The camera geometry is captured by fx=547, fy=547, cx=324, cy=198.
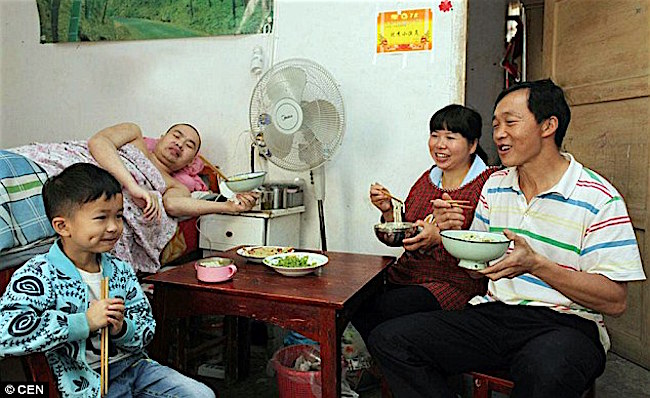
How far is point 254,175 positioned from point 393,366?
112 centimetres

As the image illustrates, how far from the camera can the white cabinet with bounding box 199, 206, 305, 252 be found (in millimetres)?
2777

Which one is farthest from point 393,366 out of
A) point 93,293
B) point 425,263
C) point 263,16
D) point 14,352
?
point 263,16

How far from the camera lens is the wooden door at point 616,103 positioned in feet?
8.47

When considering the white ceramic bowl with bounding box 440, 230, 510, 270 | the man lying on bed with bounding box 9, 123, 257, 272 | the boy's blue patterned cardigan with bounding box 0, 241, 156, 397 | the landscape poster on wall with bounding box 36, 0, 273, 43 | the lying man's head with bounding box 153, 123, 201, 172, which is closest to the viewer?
the boy's blue patterned cardigan with bounding box 0, 241, 156, 397

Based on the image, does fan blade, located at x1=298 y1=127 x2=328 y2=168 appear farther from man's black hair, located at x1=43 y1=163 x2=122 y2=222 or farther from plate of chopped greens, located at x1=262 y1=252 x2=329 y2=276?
man's black hair, located at x1=43 y1=163 x2=122 y2=222

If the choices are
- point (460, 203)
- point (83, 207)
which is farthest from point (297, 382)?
point (83, 207)

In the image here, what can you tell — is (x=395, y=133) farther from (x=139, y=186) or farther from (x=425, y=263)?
(x=139, y=186)

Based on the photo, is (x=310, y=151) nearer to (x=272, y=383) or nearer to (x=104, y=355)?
(x=272, y=383)

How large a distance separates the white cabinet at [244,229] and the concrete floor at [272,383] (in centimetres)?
60

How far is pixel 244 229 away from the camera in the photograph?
280 cm

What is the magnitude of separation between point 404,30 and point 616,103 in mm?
1121

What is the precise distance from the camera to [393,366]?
1659 mm

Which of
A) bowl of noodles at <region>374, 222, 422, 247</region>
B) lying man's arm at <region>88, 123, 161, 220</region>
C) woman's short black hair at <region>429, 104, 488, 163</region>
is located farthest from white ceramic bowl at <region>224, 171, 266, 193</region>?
woman's short black hair at <region>429, 104, 488, 163</region>

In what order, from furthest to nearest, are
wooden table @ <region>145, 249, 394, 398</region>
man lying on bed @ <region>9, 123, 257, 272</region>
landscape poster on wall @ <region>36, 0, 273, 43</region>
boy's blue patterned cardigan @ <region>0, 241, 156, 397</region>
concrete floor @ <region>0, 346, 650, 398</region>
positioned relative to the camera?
landscape poster on wall @ <region>36, 0, 273, 43</region>
man lying on bed @ <region>9, 123, 257, 272</region>
concrete floor @ <region>0, 346, 650, 398</region>
wooden table @ <region>145, 249, 394, 398</region>
boy's blue patterned cardigan @ <region>0, 241, 156, 397</region>
